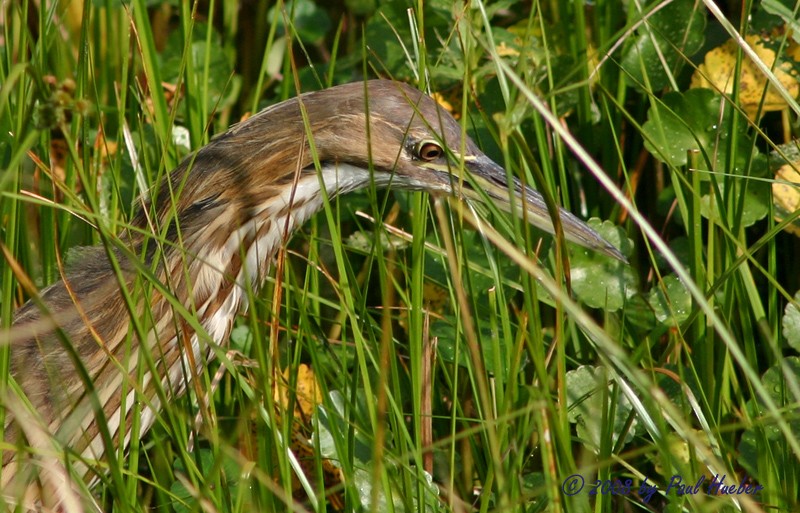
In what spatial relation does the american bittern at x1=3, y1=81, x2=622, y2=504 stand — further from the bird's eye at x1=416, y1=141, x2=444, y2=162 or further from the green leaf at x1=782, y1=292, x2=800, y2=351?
the green leaf at x1=782, y1=292, x2=800, y2=351

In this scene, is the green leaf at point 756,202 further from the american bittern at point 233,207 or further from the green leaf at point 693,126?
the american bittern at point 233,207

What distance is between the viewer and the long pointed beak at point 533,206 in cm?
215

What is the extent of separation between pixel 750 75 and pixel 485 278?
90 centimetres

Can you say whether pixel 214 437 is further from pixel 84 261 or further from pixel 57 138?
pixel 57 138

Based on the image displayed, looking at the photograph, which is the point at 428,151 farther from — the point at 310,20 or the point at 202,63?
the point at 310,20

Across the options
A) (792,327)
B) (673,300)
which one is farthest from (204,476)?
(792,327)

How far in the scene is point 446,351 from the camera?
2.41m

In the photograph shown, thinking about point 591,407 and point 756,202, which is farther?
point 756,202

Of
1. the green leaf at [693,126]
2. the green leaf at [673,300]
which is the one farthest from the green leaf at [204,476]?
the green leaf at [693,126]

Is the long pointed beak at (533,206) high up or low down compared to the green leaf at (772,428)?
up

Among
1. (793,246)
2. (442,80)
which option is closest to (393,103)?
(442,80)

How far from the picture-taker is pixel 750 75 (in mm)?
2732

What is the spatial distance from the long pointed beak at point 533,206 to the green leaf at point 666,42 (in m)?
0.64

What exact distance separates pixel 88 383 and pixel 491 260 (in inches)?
30.3
